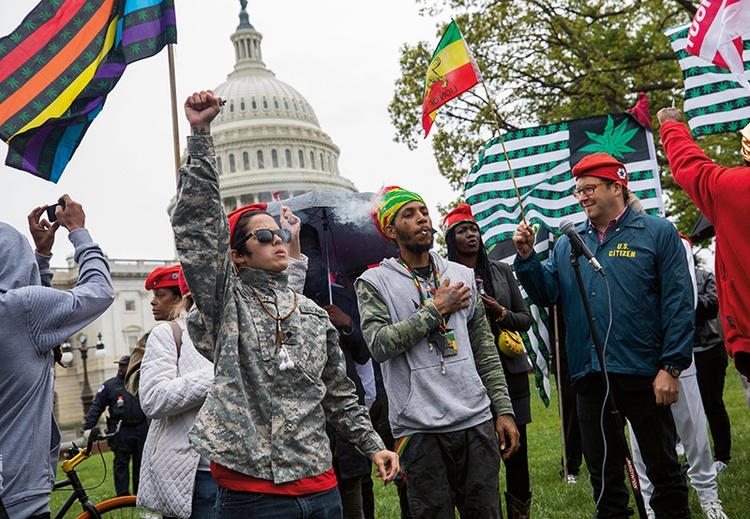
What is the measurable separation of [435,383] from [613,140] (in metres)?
4.60

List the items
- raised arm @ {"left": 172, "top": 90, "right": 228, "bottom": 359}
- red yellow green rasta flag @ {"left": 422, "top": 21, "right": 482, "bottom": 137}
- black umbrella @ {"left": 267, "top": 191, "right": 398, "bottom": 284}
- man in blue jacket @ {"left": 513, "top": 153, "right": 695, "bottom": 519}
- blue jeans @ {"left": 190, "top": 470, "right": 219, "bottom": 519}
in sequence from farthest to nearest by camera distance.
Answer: red yellow green rasta flag @ {"left": 422, "top": 21, "right": 482, "bottom": 137}
black umbrella @ {"left": 267, "top": 191, "right": 398, "bottom": 284}
man in blue jacket @ {"left": 513, "top": 153, "right": 695, "bottom": 519}
blue jeans @ {"left": 190, "top": 470, "right": 219, "bottom": 519}
raised arm @ {"left": 172, "top": 90, "right": 228, "bottom": 359}

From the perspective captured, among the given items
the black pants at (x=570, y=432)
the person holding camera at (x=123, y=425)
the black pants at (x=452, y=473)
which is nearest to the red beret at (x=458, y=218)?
the black pants at (x=452, y=473)

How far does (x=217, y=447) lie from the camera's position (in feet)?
8.94

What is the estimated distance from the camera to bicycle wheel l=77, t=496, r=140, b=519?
503 cm

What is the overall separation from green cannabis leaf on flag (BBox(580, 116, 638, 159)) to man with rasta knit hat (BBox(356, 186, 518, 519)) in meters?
4.07

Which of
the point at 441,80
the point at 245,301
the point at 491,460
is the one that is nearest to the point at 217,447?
the point at 245,301

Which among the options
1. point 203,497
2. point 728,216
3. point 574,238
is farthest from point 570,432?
point 203,497

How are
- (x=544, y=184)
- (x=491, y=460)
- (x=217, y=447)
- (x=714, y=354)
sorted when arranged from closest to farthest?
(x=217, y=447) → (x=491, y=460) → (x=714, y=354) → (x=544, y=184)

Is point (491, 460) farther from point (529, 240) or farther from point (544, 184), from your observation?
point (544, 184)

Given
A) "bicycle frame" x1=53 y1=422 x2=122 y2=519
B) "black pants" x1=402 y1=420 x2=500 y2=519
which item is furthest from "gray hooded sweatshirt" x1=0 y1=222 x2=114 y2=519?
"bicycle frame" x1=53 y1=422 x2=122 y2=519

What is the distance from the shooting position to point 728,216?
387cm

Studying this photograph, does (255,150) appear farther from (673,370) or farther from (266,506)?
(266,506)

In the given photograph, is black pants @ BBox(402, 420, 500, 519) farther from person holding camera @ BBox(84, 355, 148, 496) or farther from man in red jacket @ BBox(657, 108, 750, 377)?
person holding camera @ BBox(84, 355, 148, 496)

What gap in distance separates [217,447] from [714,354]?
19.3 ft
